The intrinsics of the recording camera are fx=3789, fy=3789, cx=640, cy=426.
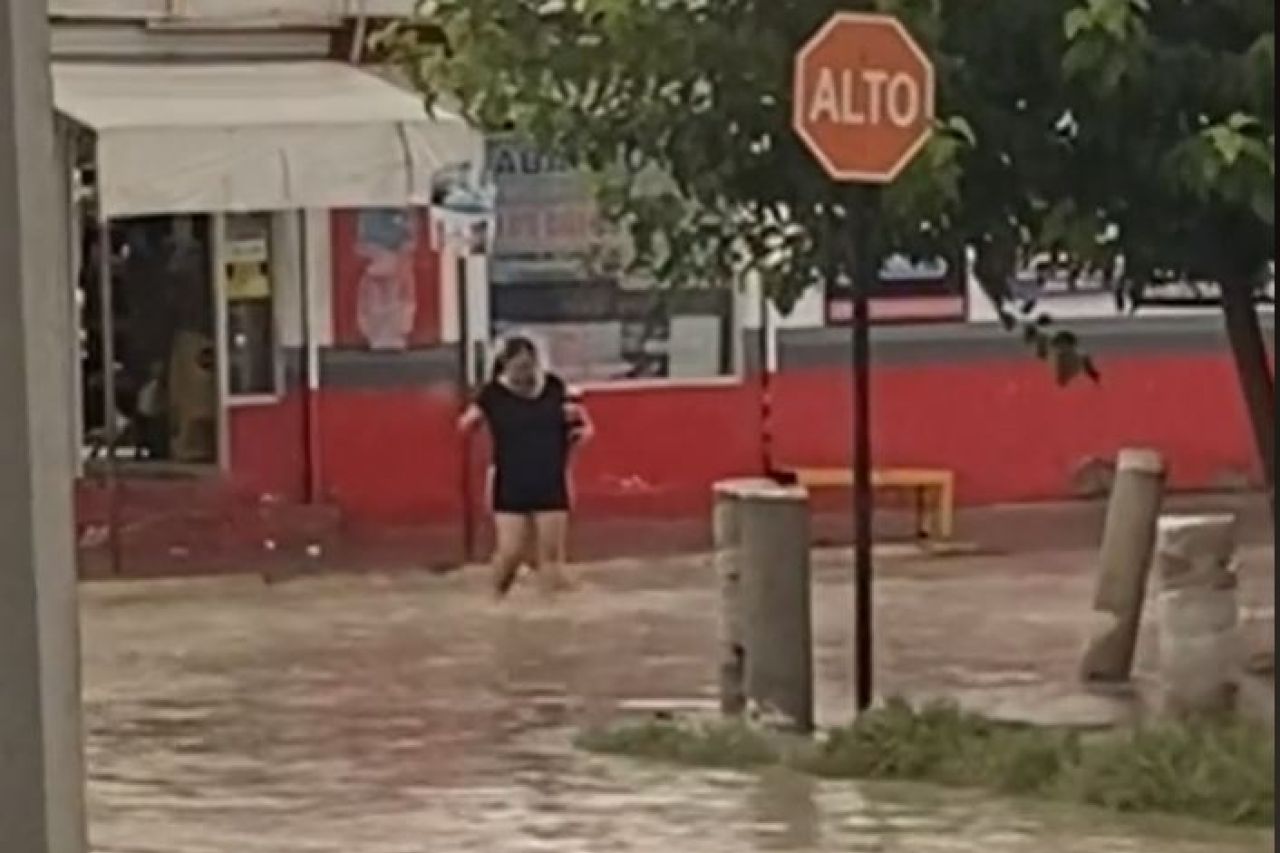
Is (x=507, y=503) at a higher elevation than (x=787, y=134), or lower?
lower

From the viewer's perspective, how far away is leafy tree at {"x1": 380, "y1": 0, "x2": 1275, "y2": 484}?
14.3 metres

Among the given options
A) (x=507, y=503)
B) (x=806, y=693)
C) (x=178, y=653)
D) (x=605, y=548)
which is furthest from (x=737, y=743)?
(x=605, y=548)

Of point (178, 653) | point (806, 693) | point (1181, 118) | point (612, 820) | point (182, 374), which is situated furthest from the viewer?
point (182, 374)

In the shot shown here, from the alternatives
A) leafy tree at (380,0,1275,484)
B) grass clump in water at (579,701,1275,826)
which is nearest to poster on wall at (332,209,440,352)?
leafy tree at (380,0,1275,484)

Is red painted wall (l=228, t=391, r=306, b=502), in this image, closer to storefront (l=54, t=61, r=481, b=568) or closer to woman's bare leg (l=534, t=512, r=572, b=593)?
storefront (l=54, t=61, r=481, b=568)

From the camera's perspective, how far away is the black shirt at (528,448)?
75.2ft

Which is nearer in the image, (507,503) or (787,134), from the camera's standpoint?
(787,134)

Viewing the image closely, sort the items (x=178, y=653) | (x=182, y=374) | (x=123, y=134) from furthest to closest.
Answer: (x=182, y=374) → (x=123, y=134) → (x=178, y=653)

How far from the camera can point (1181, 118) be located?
14578mm

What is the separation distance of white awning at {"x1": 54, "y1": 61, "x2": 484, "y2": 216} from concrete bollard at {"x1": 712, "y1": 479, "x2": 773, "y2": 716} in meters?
8.65

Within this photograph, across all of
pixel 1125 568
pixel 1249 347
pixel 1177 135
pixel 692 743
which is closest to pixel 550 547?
pixel 1125 568

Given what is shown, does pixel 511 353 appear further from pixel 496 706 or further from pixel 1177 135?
pixel 1177 135

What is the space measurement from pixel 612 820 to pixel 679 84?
3.47 metres

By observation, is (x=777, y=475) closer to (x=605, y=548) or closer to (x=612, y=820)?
(x=605, y=548)
